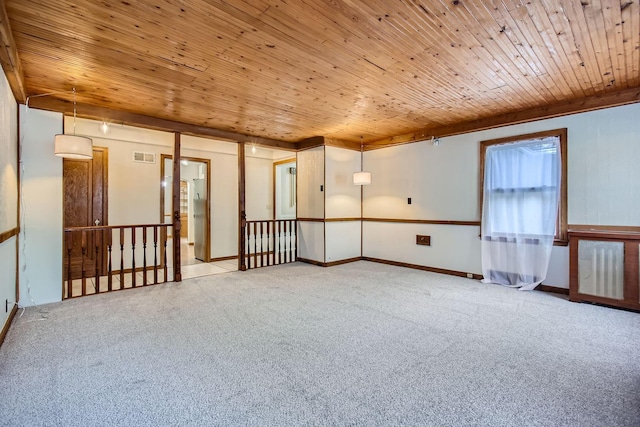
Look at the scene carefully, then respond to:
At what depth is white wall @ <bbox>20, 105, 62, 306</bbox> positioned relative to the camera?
3.51 m

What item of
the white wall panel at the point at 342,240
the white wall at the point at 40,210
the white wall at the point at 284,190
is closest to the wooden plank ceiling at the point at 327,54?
the white wall at the point at 40,210

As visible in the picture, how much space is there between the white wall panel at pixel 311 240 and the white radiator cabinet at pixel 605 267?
373cm

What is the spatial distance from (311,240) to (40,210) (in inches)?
159

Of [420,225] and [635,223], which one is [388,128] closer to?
[420,225]

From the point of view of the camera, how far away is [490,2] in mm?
2074

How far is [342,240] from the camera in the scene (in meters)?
6.16

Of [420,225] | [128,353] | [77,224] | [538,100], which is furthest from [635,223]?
[77,224]

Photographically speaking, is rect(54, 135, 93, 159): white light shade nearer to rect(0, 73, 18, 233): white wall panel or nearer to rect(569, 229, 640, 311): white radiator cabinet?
rect(0, 73, 18, 233): white wall panel

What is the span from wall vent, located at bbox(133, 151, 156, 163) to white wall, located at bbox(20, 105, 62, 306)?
6.19 feet

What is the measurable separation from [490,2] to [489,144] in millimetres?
2969

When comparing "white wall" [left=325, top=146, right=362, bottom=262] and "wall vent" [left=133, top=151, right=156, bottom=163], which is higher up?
"wall vent" [left=133, top=151, right=156, bottom=163]

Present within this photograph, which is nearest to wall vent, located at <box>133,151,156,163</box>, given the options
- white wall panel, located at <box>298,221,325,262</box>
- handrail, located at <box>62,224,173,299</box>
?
handrail, located at <box>62,224,173,299</box>

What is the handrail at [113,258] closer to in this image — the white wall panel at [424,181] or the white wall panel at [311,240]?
the white wall panel at [311,240]

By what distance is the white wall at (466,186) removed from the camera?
3.61m
